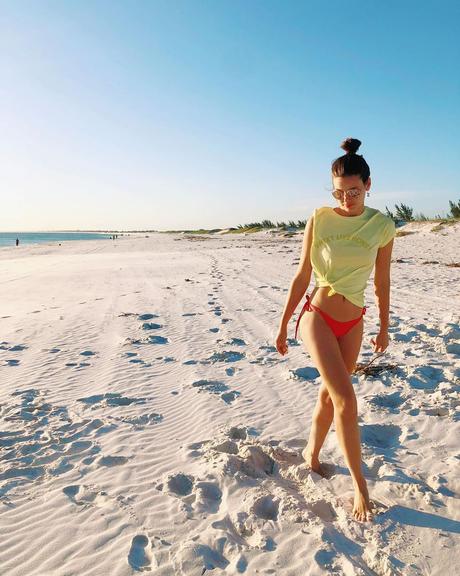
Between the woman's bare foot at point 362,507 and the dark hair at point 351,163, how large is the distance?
1.94m

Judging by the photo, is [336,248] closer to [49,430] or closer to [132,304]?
[49,430]

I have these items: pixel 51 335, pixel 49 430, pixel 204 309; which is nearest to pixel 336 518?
pixel 49 430

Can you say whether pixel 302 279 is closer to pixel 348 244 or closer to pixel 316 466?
pixel 348 244

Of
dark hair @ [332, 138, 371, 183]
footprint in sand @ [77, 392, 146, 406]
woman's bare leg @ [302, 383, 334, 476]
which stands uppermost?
dark hair @ [332, 138, 371, 183]

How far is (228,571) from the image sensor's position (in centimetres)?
229

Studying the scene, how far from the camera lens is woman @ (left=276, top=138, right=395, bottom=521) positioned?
2654mm

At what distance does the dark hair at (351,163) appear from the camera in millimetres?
2697

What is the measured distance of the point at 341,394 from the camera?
2605 millimetres

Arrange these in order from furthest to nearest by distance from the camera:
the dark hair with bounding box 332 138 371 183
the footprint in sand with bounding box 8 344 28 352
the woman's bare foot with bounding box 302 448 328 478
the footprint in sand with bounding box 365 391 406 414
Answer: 1. the footprint in sand with bounding box 8 344 28 352
2. the footprint in sand with bounding box 365 391 406 414
3. the woman's bare foot with bounding box 302 448 328 478
4. the dark hair with bounding box 332 138 371 183

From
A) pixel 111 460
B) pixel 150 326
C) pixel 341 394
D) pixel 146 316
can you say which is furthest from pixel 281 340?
pixel 146 316

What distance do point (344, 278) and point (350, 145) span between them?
0.83 meters

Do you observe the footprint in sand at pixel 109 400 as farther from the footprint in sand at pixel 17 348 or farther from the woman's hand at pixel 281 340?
the footprint in sand at pixel 17 348

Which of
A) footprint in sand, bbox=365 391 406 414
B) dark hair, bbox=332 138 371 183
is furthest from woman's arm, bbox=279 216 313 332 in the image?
footprint in sand, bbox=365 391 406 414

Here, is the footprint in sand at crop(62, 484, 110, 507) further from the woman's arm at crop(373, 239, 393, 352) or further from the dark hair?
the dark hair
